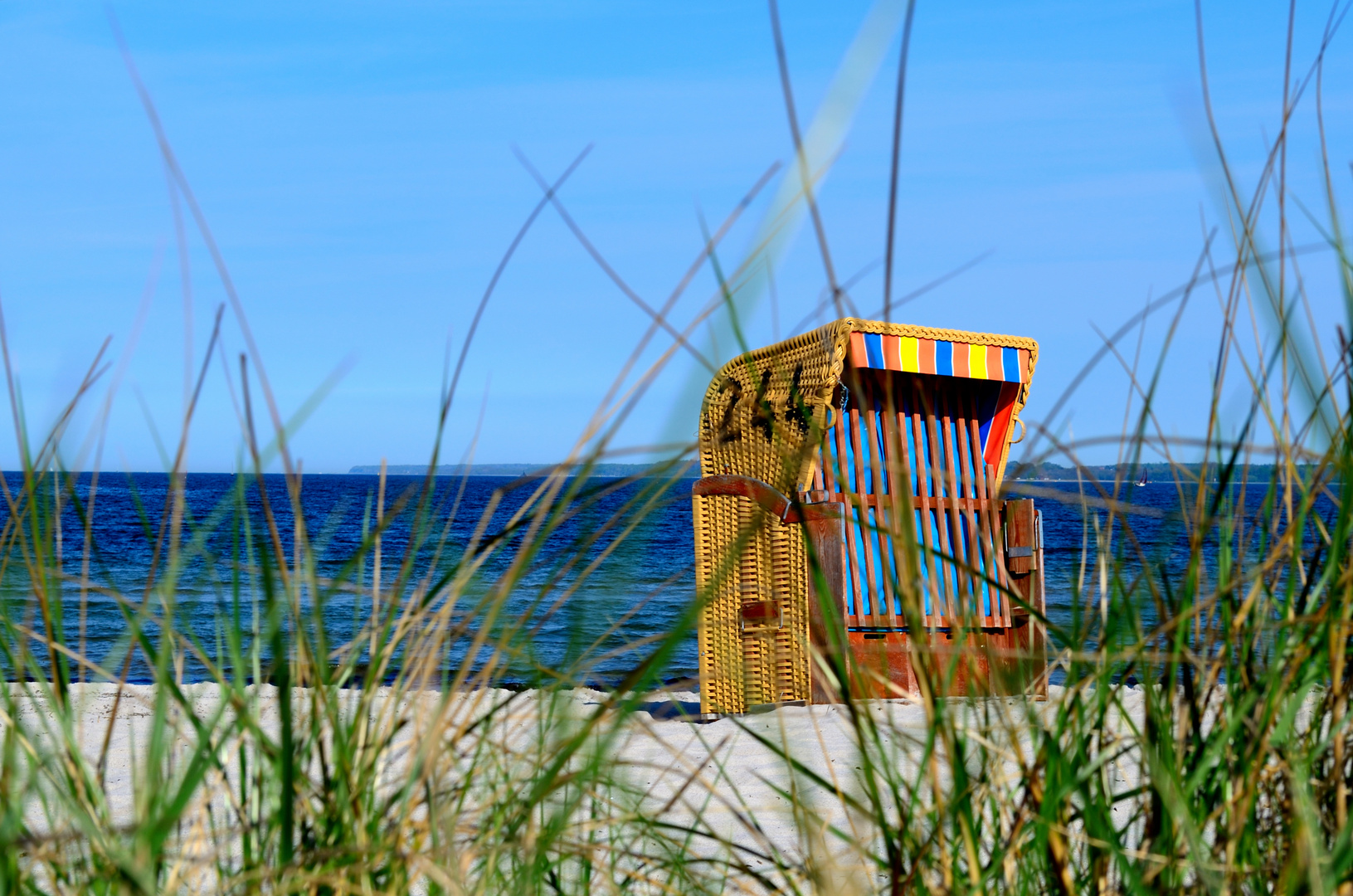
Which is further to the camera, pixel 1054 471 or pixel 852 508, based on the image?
pixel 852 508

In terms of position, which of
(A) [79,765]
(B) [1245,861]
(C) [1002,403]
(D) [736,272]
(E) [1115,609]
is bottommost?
(B) [1245,861]

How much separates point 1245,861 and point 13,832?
0.96 meters

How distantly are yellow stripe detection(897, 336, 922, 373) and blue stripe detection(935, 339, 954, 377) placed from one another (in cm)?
11

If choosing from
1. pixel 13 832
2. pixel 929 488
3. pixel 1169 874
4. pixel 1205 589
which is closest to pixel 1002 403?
pixel 929 488

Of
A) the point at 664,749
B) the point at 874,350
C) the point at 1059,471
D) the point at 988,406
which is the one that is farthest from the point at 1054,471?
the point at 988,406

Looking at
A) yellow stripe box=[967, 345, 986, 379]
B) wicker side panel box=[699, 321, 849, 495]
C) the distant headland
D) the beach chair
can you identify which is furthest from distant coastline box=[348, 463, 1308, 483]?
yellow stripe box=[967, 345, 986, 379]

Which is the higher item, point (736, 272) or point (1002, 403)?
point (1002, 403)

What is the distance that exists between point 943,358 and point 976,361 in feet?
0.65

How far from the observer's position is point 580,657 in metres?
0.95

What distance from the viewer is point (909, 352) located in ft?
16.3

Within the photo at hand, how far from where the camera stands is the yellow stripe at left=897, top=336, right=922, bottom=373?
4.95 m

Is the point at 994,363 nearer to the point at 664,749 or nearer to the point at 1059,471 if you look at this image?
the point at 664,749

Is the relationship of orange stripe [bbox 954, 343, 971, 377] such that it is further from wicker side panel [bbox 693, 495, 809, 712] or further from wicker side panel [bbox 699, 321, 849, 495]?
wicker side panel [bbox 693, 495, 809, 712]

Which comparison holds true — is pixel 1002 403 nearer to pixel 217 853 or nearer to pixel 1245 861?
pixel 1245 861
